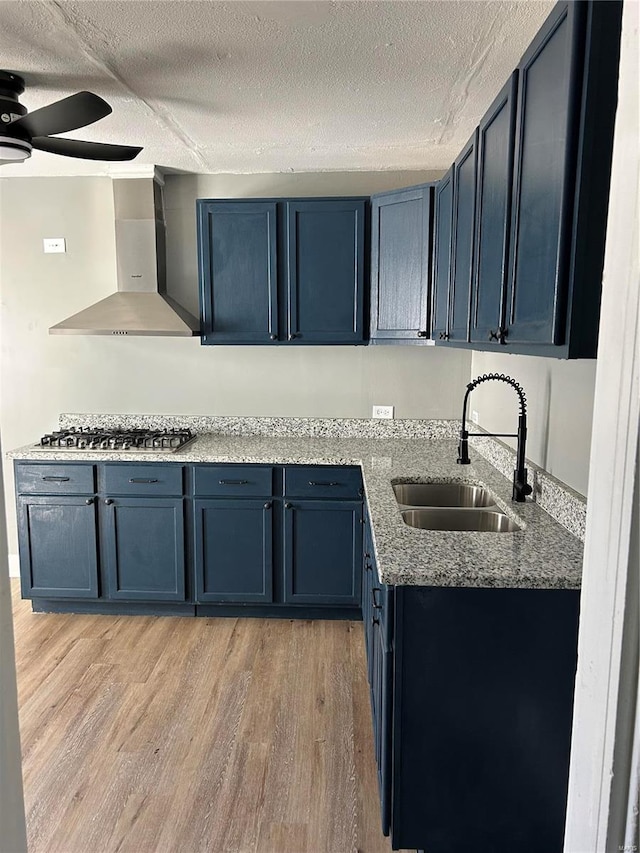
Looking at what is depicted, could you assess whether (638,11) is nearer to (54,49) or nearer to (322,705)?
(54,49)

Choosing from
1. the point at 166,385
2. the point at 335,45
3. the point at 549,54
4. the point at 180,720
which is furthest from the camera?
the point at 166,385

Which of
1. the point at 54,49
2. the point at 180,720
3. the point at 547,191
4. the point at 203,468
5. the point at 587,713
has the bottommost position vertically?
the point at 180,720

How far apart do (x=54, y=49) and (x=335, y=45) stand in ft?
3.15

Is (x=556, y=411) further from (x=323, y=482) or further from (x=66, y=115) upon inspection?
(x=66, y=115)

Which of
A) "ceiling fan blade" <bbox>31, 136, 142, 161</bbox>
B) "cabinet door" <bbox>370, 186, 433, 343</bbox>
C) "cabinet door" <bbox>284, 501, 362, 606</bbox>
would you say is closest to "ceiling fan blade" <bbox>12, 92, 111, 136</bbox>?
"ceiling fan blade" <bbox>31, 136, 142, 161</bbox>

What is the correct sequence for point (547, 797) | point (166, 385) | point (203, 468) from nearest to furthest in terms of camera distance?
point (547, 797) → point (203, 468) → point (166, 385)

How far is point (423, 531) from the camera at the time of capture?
188 centimetres

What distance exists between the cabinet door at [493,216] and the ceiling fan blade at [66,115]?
1223mm

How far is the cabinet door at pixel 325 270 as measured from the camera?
3236mm

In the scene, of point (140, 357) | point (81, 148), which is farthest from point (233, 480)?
point (81, 148)

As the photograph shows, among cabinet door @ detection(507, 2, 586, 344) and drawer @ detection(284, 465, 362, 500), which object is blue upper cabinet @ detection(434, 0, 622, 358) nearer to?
cabinet door @ detection(507, 2, 586, 344)

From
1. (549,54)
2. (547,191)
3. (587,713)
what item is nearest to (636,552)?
(587,713)

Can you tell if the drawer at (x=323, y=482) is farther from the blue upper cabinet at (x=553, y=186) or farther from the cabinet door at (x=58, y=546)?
the blue upper cabinet at (x=553, y=186)

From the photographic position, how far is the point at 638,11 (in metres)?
0.64
